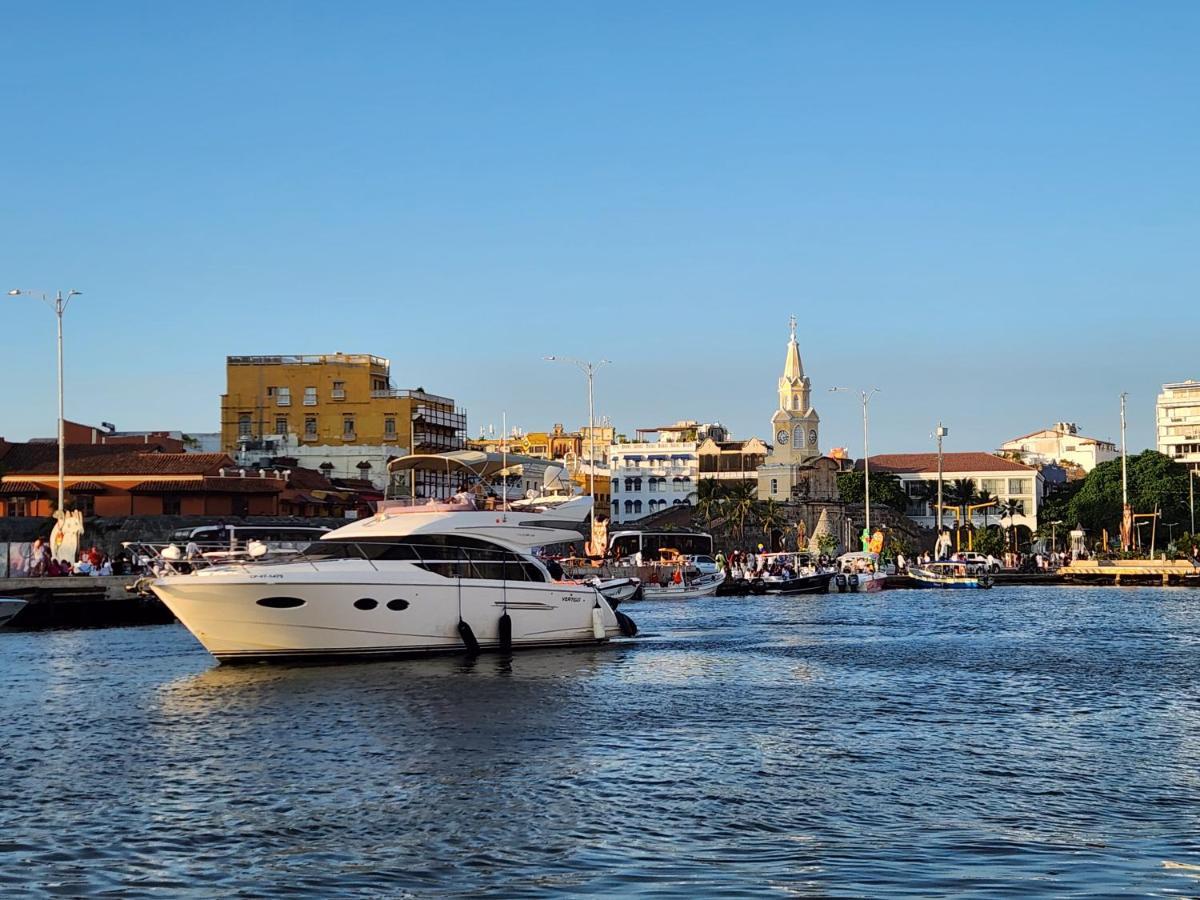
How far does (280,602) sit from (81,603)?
79.0 feet

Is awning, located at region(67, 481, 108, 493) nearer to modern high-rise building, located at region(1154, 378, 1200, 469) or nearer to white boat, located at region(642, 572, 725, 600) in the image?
white boat, located at region(642, 572, 725, 600)

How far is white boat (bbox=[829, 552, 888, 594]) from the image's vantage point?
4124 inches

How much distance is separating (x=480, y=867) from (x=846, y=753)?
967 cm

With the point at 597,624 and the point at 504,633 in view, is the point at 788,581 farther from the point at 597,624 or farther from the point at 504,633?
the point at 504,633

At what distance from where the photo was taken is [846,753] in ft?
83.5

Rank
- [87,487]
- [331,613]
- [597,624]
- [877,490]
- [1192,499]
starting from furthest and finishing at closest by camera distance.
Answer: [877,490], [1192,499], [87,487], [597,624], [331,613]

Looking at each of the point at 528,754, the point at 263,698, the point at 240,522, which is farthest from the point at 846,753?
the point at 240,522

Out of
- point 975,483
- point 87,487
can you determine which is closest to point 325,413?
point 87,487

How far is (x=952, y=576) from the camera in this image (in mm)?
113875

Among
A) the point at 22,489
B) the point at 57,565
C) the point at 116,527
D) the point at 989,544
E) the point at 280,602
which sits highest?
the point at 22,489

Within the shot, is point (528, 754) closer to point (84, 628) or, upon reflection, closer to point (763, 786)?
point (763, 786)

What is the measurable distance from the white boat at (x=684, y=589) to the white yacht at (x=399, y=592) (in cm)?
4264

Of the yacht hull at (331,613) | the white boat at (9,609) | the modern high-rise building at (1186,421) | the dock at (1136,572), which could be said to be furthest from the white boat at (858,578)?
the modern high-rise building at (1186,421)

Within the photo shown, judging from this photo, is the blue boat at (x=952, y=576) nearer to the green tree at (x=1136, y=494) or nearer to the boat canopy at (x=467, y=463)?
the green tree at (x=1136, y=494)
